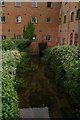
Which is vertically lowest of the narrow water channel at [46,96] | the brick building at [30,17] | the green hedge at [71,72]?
the narrow water channel at [46,96]

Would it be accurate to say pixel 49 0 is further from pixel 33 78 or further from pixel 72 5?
pixel 33 78

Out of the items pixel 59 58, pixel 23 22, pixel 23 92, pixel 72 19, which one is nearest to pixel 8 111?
pixel 23 92

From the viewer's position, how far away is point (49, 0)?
88.6 feet

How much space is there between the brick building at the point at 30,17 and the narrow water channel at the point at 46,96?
13.0 metres

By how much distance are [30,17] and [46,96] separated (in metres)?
17.6

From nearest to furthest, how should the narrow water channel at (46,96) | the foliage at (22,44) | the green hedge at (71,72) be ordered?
the green hedge at (71,72) → the narrow water channel at (46,96) → the foliage at (22,44)

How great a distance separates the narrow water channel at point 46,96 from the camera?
9.43 m

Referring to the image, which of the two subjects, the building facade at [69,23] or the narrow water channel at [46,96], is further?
the building facade at [69,23]

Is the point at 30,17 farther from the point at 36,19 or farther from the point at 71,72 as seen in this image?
the point at 71,72

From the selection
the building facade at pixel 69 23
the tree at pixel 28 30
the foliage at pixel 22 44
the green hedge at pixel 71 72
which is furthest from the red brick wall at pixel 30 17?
the green hedge at pixel 71 72

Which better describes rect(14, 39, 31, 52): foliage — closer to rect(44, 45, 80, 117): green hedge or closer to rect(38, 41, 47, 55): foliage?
rect(38, 41, 47, 55): foliage

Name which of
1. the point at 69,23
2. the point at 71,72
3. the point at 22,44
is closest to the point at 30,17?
the point at 22,44

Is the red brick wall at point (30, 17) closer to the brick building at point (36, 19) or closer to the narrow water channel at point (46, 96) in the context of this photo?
the brick building at point (36, 19)

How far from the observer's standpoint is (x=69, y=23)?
22.6 meters
